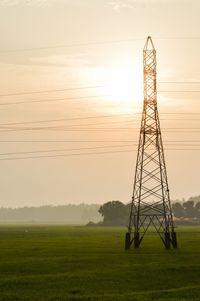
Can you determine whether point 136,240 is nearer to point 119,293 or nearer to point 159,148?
point 159,148

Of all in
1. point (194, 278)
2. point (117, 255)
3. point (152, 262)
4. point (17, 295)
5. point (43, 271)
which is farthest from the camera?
point (117, 255)

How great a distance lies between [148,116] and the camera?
207ft

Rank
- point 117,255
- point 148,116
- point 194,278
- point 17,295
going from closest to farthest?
point 17,295 < point 194,278 < point 117,255 < point 148,116

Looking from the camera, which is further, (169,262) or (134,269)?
(169,262)

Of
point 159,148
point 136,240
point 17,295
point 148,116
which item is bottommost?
point 17,295

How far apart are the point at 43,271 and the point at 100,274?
174 inches

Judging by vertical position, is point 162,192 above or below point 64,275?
above

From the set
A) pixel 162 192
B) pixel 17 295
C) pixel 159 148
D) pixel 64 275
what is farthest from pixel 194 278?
pixel 159 148

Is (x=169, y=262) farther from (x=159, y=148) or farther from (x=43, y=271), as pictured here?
(x=159, y=148)

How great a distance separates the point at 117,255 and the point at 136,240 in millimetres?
8924

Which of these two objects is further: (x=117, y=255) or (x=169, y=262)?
(x=117, y=255)

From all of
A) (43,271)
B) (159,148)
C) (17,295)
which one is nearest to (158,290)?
(17,295)

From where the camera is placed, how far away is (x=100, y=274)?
3709cm

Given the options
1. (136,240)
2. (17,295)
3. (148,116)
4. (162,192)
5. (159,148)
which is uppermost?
(148,116)
